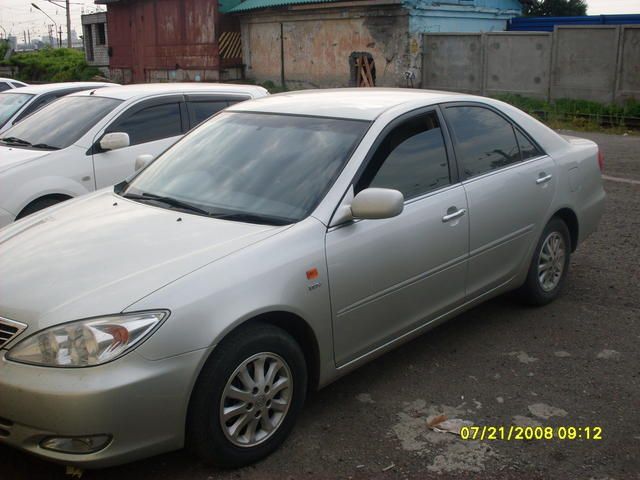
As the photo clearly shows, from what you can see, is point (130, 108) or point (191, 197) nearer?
point (191, 197)

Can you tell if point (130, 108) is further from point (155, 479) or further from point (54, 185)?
point (155, 479)

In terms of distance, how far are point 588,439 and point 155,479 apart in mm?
2129

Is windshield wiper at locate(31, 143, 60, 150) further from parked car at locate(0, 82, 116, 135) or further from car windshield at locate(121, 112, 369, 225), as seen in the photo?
car windshield at locate(121, 112, 369, 225)

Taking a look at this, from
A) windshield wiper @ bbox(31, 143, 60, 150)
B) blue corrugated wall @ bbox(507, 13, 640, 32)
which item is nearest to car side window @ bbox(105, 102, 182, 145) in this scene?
windshield wiper @ bbox(31, 143, 60, 150)

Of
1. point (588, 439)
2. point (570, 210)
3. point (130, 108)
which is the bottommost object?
point (588, 439)

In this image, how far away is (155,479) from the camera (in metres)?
3.23

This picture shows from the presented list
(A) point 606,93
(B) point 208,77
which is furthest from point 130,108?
(B) point 208,77

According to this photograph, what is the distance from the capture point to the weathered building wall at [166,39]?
2728cm

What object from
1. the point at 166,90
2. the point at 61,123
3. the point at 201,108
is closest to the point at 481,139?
the point at 201,108

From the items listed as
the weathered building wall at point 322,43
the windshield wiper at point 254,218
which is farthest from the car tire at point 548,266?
the weathered building wall at point 322,43

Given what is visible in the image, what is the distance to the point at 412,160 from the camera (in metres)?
4.15

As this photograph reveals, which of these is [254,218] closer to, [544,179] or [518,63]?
[544,179]

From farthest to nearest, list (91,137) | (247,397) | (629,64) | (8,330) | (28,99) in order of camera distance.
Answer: (629,64) → (28,99) → (91,137) → (247,397) → (8,330)

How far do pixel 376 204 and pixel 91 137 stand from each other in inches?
163
